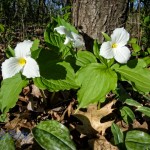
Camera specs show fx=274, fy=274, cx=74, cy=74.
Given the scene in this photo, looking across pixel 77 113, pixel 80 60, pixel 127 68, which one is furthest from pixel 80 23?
pixel 77 113

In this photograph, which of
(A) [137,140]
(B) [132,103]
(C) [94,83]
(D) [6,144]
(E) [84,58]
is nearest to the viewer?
(D) [6,144]

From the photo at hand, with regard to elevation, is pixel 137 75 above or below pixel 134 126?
above

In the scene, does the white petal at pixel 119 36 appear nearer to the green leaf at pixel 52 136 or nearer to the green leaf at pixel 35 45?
the green leaf at pixel 35 45

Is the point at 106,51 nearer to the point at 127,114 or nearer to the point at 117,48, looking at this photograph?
the point at 117,48

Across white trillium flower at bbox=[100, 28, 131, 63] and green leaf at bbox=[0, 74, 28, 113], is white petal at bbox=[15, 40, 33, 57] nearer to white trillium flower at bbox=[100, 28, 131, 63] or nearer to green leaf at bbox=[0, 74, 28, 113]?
green leaf at bbox=[0, 74, 28, 113]

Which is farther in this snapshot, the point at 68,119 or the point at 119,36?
the point at 68,119

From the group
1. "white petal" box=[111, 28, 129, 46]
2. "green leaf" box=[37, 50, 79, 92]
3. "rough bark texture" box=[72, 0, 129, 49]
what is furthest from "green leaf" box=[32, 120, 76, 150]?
"rough bark texture" box=[72, 0, 129, 49]

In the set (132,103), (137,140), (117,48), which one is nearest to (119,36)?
(117,48)

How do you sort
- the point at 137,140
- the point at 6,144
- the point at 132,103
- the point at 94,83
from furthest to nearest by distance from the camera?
1. the point at 132,103
2. the point at 94,83
3. the point at 137,140
4. the point at 6,144
